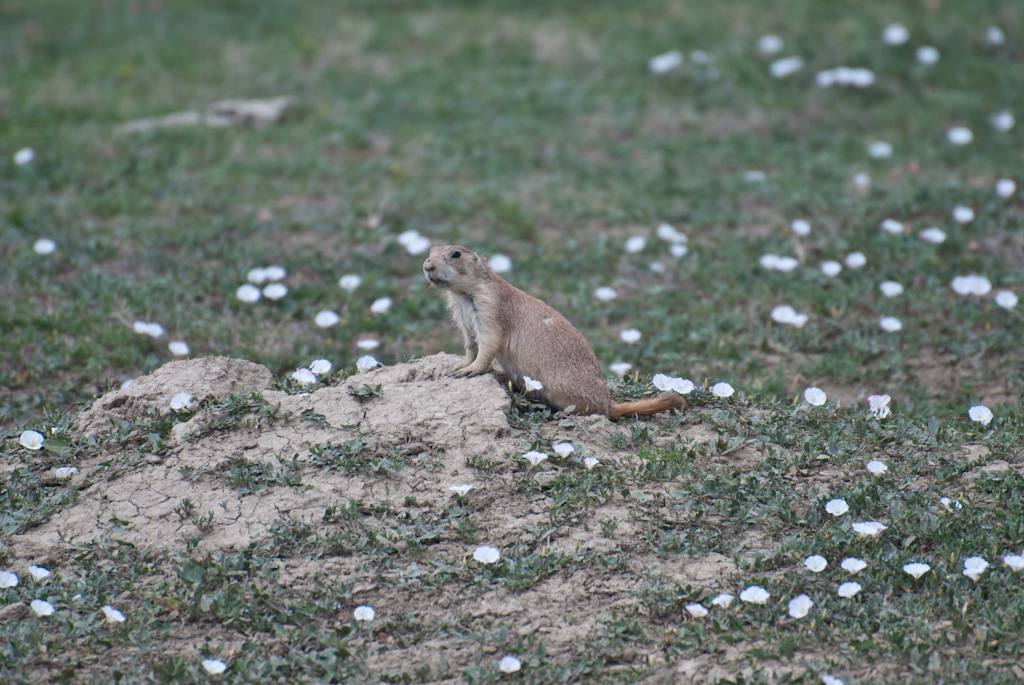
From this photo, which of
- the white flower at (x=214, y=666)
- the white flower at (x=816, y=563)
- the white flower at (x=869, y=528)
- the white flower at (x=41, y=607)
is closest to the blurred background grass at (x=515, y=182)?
the white flower at (x=869, y=528)

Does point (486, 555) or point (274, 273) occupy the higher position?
point (486, 555)

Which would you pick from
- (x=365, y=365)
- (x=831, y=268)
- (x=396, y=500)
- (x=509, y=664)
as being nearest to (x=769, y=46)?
(x=831, y=268)

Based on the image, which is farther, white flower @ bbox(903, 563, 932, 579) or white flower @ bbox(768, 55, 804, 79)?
white flower @ bbox(768, 55, 804, 79)

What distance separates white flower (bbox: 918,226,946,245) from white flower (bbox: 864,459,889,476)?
12.5ft

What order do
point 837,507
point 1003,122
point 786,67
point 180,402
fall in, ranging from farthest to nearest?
point 786,67, point 1003,122, point 180,402, point 837,507

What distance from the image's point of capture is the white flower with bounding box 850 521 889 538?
4211 millimetres

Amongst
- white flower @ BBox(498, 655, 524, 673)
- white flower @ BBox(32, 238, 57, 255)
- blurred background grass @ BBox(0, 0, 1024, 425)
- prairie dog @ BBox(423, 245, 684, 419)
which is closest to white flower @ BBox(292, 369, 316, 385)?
prairie dog @ BBox(423, 245, 684, 419)

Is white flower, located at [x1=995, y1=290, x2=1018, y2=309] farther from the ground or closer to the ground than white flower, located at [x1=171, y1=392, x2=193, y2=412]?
closer to the ground

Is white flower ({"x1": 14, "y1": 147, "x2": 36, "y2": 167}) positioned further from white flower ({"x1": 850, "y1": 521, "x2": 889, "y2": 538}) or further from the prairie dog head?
white flower ({"x1": 850, "y1": 521, "x2": 889, "y2": 538})

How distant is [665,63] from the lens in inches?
439

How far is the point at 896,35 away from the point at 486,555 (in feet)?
31.0

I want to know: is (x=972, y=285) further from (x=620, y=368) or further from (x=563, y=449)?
(x=563, y=449)

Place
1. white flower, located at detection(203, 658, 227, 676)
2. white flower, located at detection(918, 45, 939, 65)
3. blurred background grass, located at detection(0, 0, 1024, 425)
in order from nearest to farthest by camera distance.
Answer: white flower, located at detection(203, 658, 227, 676), blurred background grass, located at detection(0, 0, 1024, 425), white flower, located at detection(918, 45, 939, 65)

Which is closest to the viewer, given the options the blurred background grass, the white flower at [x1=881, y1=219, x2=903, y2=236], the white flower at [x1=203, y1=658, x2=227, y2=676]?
the white flower at [x1=203, y1=658, x2=227, y2=676]
